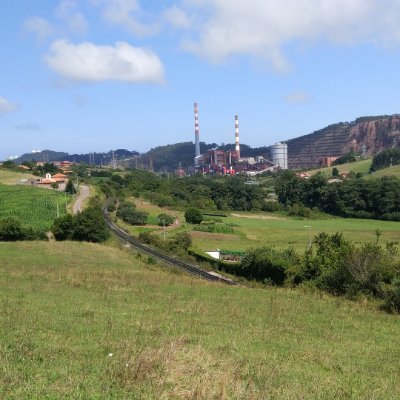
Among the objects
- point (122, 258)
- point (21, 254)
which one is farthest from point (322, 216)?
point (21, 254)

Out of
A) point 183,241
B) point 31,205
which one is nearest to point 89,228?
point 183,241

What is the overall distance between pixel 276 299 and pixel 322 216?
311 feet

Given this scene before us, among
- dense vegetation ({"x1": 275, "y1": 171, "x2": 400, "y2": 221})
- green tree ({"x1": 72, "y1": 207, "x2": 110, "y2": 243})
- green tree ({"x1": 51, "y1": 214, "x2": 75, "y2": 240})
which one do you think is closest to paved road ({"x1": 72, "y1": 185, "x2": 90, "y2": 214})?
green tree ({"x1": 51, "y1": 214, "x2": 75, "y2": 240})

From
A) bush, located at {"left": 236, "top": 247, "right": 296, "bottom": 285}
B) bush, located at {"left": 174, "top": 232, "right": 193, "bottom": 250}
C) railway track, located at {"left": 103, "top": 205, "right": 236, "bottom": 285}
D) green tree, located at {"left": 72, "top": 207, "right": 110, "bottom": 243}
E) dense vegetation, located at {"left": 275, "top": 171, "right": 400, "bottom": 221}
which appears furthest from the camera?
dense vegetation, located at {"left": 275, "top": 171, "right": 400, "bottom": 221}

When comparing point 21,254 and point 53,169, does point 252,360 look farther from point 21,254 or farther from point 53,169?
point 53,169

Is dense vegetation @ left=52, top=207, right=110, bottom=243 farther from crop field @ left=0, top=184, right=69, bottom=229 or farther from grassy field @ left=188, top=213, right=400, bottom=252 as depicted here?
grassy field @ left=188, top=213, right=400, bottom=252

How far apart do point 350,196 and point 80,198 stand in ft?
191

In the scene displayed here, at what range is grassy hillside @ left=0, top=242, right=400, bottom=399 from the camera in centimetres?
752

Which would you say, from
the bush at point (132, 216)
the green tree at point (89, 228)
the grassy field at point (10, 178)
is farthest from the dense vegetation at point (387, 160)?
the green tree at point (89, 228)

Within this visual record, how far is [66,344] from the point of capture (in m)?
10.4

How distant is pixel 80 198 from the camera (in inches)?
3730

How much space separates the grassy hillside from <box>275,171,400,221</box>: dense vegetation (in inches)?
3563

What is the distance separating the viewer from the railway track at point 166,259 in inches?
1665

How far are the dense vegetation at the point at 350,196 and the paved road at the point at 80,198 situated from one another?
5087cm
